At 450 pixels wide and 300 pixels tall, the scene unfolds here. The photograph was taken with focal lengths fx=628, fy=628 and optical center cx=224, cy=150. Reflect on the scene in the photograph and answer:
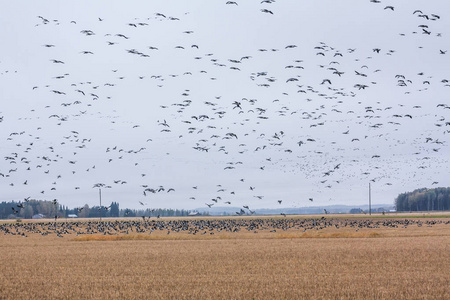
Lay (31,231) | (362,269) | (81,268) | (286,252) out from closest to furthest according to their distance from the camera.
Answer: (362,269) → (81,268) → (286,252) → (31,231)

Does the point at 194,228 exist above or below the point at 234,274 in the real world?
below

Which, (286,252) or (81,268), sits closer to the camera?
(81,268)

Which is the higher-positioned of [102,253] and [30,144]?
[30,144]

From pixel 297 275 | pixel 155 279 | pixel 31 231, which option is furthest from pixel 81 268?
pixel 31 231

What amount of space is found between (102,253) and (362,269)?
20.3 meters

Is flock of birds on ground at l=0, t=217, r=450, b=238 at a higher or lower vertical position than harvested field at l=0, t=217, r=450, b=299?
lower

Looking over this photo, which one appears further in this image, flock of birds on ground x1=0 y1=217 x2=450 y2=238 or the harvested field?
flock of birds on ground x1=0 y1=217 x2=450 y2=238

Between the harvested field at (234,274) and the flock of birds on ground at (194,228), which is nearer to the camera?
the harvested field at (234,274)

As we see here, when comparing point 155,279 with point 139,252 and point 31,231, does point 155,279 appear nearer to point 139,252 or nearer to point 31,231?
point 139,252

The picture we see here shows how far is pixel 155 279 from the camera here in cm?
2844

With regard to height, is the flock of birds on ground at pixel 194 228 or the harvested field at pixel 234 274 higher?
the harvested field at pixel 234 274

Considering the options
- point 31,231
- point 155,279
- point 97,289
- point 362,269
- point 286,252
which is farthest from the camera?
point 31,231

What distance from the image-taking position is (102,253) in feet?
146

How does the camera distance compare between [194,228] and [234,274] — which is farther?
[194,228]
